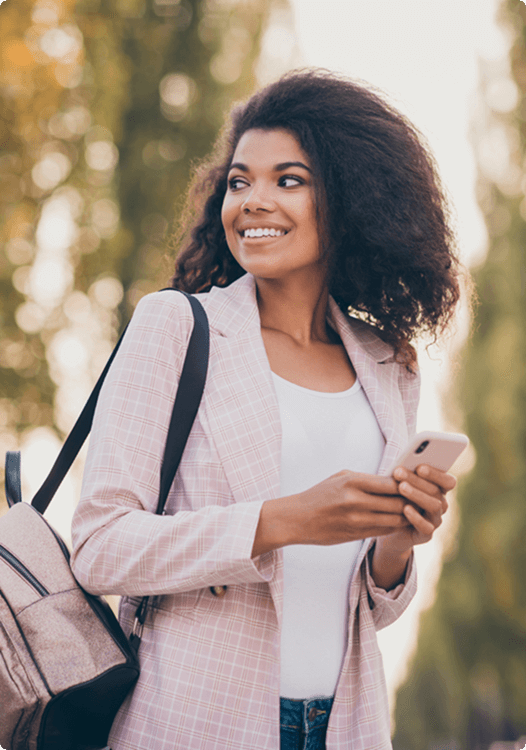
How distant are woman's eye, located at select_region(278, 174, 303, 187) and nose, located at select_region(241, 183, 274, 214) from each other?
0.05 meters

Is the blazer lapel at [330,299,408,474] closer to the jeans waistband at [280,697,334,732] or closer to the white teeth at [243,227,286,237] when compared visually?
the white teeth at [243,227,286,237]

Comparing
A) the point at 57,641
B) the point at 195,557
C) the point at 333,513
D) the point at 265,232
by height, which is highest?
the point at 265,232

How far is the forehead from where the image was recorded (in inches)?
83.6

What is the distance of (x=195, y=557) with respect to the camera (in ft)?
4.93

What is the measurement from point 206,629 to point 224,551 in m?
0.25

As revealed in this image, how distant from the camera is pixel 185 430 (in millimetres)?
1686

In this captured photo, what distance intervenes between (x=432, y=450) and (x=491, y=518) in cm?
615

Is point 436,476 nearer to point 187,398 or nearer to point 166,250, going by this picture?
point 187,398

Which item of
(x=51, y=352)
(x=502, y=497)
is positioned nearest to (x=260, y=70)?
(x=51, y=352)

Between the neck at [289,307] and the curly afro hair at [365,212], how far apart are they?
5.4 inches

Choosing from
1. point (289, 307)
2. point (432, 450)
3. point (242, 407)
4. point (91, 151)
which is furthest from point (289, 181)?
point (91, 151)

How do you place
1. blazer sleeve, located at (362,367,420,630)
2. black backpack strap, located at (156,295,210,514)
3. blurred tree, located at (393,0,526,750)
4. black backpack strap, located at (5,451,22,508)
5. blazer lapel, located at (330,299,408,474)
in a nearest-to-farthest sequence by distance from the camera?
1. black backpack strap, located at (156,295,210,514)
2. black backpack strap, located at (5,451,22,508)
3. blazer sleeve, located at (362,367,420,630)
4. blazer lapel, located at (330,299,408,474)
5. blurred tree, located at (393,0,526,750)

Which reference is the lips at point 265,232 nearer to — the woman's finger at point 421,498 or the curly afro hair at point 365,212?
the curly afro hair at point 365,212

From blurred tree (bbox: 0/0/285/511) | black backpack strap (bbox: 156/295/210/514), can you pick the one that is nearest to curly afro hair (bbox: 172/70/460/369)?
black backpack strap (bbox: 156/295/210/514)
